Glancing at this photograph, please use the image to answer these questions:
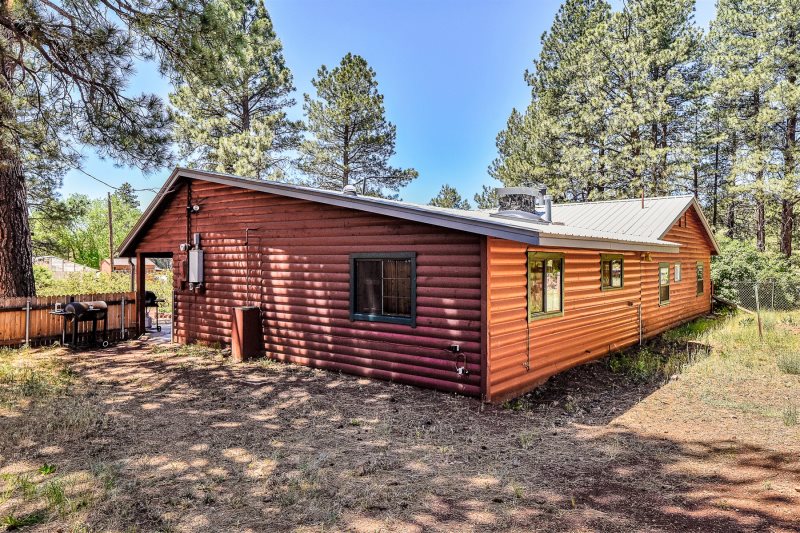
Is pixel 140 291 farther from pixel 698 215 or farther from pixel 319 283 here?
pixel 698 215

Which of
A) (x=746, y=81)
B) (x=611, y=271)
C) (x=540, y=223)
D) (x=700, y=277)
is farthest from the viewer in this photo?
(x=746, y=81)

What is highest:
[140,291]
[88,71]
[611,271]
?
[88,71]

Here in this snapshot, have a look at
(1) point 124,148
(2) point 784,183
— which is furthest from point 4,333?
(2) point 784,183

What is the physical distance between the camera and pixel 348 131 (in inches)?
1031

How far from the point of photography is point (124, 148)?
28.4ft

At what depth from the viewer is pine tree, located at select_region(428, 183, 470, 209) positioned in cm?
4072

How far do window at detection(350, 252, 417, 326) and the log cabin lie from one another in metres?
0.02

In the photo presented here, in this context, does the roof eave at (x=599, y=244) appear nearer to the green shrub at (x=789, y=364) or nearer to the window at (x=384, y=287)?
the window at (x=384, y=287)

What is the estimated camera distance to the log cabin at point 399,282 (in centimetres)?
678

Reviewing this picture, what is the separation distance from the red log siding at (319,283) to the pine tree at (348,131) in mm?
15154

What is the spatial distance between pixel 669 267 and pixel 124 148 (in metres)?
14.3

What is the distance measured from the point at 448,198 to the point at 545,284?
3341 centimetres

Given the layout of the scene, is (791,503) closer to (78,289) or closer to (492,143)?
(78,289)

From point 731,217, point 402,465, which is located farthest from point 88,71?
point 731,217
